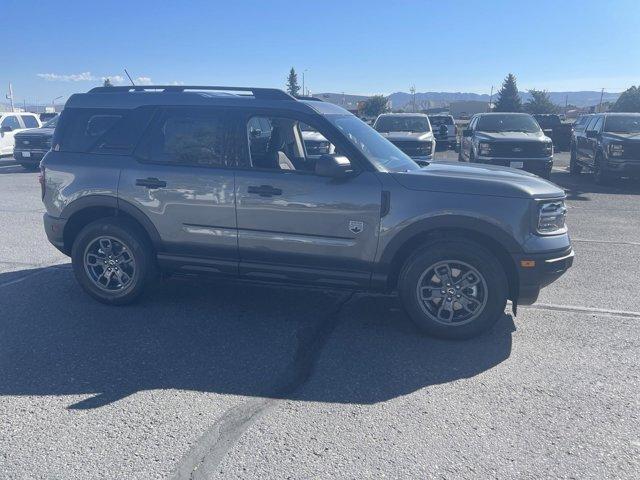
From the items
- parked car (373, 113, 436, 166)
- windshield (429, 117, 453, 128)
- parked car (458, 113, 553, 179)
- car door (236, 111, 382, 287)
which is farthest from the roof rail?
windshield (429, 117, 453, 128)

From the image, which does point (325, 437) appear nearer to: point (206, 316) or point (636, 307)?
point (206, 316)

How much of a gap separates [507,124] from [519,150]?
1.68m

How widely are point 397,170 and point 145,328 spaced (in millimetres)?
2579

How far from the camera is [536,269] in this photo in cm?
482

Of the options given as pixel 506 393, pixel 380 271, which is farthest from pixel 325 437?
Answer: pixel 380 271

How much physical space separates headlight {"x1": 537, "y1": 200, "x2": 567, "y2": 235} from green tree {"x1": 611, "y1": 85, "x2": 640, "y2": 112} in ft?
139

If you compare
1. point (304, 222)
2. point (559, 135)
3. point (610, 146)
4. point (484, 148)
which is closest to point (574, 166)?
point (610, 146)

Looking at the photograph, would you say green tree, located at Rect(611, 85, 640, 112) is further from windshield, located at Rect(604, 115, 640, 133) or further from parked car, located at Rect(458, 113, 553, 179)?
parked car, located at Rect(458, 113, 553, 179)

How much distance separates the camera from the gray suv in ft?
16.1

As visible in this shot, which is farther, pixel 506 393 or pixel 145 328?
pixel 145 328

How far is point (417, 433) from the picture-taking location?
3.57 m

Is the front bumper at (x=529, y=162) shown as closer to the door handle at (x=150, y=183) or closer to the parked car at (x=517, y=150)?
the parked car at (x=517, y=150)

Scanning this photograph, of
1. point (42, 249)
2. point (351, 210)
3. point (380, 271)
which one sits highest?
point (351, 210)

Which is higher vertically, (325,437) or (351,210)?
(351,210)
